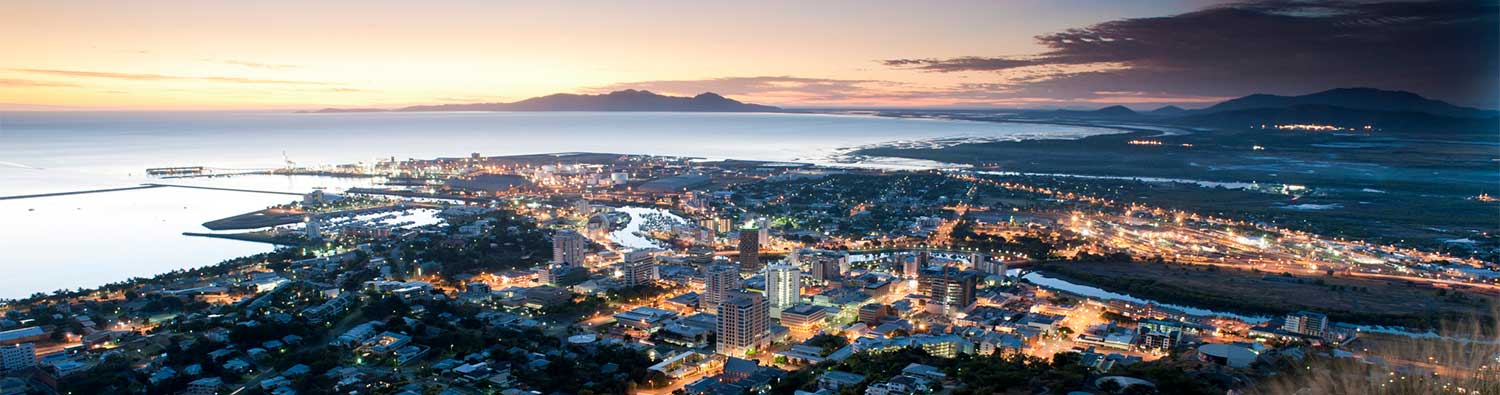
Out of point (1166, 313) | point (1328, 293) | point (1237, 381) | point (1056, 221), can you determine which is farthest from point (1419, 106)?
point (1237, 381)

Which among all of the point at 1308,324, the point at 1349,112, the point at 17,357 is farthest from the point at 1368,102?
the point at 17,357

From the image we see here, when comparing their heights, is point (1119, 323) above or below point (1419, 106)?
below

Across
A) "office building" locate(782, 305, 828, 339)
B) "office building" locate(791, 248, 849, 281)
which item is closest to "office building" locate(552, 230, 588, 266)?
"office building" locate(791, 248, 849, 281)

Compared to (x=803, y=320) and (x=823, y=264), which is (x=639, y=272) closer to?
(x=823, y=264)

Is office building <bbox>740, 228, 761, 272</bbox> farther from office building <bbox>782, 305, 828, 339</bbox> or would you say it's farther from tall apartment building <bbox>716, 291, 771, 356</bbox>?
tall apartment building <bbox>716, 291, 771, 356</bbox>

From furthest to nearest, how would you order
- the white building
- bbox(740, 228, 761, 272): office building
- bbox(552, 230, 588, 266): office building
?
bbox(552, 230, 588, 266): office building, bbox(740, 228, 761, 272): office building, the white building

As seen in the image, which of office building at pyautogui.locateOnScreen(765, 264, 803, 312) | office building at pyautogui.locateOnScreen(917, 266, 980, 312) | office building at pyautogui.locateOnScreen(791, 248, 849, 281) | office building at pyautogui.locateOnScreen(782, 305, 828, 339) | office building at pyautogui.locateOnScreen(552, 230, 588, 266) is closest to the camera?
office building at pyautogui.locateOnScreen(782, 305, 828, 339)

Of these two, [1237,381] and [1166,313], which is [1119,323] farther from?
[1237,381]
